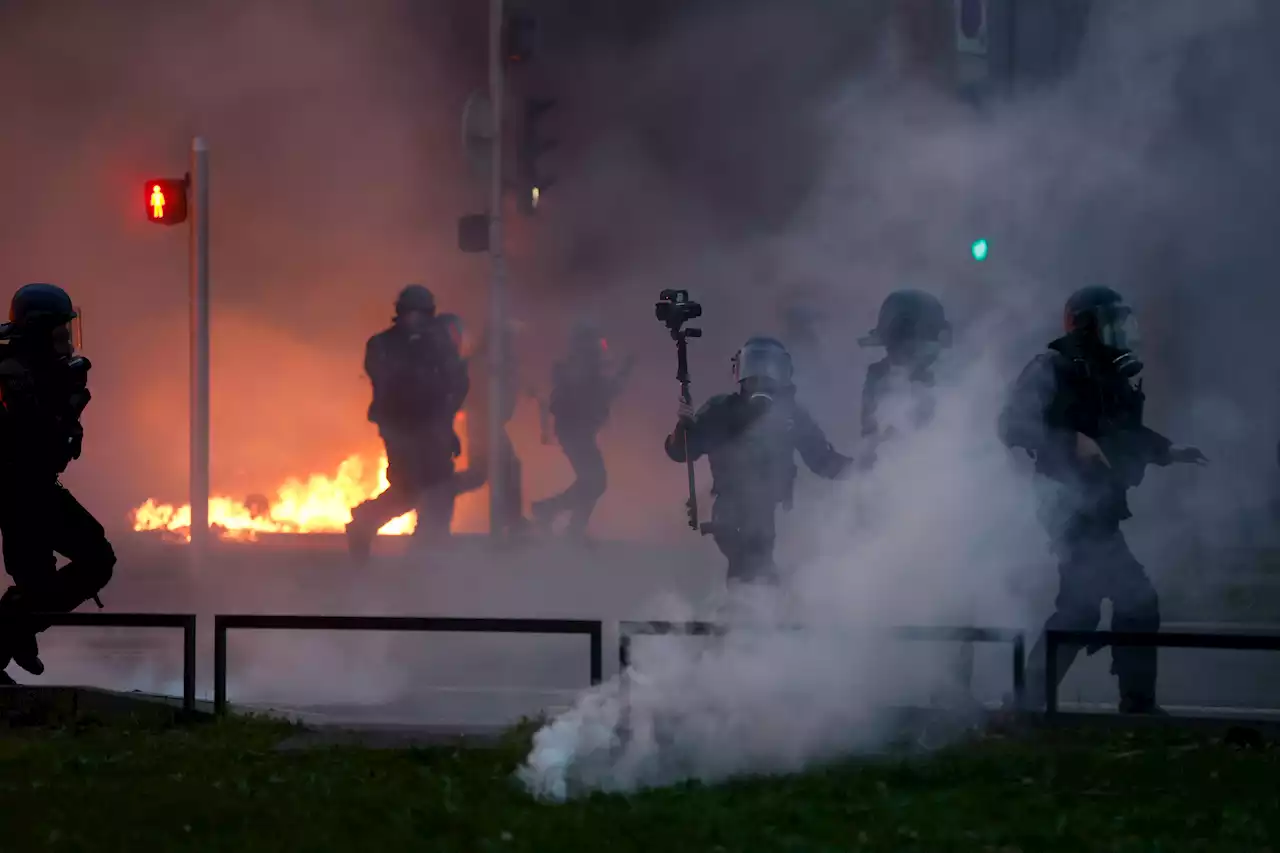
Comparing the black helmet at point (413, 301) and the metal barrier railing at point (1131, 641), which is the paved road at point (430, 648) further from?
the black helmet at point (413, 301)

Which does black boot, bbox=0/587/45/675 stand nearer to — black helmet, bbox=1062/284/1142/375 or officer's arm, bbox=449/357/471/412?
black helmet, bbox=1062/284/1142/375

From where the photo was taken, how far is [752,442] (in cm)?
713

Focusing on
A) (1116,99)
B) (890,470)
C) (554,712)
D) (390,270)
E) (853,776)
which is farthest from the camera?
(390,270)

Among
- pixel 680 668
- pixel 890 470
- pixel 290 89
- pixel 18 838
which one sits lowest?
pixel 18 838

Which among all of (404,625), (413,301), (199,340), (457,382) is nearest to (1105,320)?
(404,625)

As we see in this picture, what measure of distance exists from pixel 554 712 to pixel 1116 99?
460 cm

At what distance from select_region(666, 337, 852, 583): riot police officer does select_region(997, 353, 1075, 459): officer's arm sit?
2.48 ft

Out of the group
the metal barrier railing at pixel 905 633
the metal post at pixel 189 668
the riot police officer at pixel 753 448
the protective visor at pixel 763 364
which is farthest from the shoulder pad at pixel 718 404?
the metal post at pixel 189 668

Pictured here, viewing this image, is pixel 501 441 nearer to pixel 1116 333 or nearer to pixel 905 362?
pixel 905 362

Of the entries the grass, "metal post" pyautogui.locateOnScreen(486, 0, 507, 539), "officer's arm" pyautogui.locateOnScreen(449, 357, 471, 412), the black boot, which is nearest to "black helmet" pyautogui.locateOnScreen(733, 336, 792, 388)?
the grass

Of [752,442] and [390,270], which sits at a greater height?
[390,270]

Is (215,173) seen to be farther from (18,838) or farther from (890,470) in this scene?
(18,838)

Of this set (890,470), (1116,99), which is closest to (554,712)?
(890,470)

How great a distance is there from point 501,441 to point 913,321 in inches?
301
